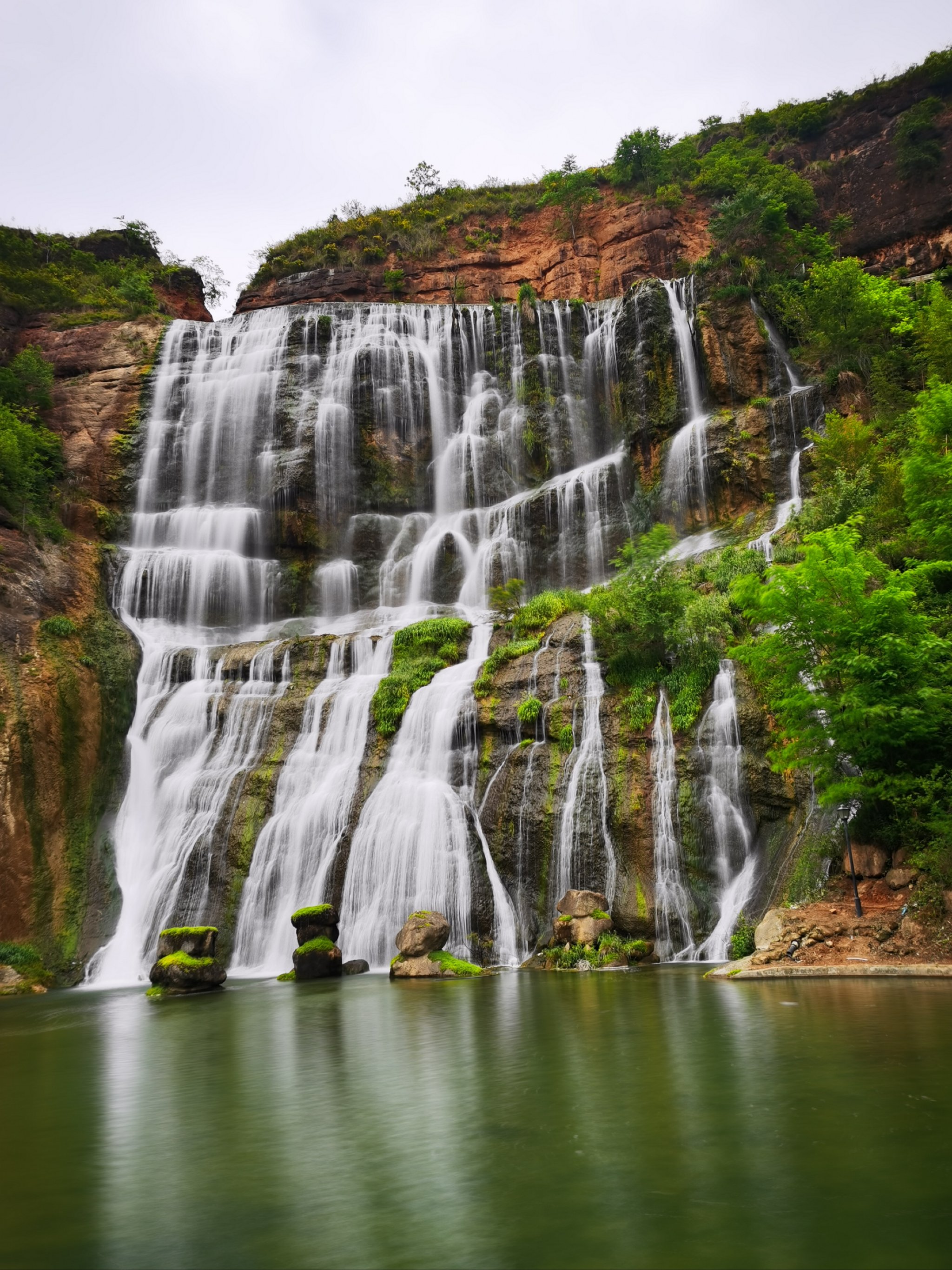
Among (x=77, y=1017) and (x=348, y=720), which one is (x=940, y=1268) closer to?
(x=77, y=1017)

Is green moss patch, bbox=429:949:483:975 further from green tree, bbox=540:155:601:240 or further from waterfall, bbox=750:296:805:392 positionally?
green tree, bbox=540:155:601:240

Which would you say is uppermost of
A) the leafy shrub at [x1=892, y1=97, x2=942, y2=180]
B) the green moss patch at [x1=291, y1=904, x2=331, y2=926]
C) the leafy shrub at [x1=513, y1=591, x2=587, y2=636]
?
the leafy shrub at [x1=892, y1=97, x2=942, y2=180]

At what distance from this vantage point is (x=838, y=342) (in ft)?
117

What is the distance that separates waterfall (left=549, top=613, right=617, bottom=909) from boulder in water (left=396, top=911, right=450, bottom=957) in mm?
2852

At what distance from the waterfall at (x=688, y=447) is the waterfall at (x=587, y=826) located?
1458 centimetres

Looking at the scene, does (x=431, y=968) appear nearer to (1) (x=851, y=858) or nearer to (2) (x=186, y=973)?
(2) (x=186, y=973)

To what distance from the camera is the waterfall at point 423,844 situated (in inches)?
878

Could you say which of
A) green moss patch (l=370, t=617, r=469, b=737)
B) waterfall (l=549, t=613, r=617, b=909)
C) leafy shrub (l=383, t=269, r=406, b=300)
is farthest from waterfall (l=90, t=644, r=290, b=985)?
leafy shrub (l=383, t=269, r=406, b=300)

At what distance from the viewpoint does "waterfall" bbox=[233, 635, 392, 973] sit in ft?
79.4

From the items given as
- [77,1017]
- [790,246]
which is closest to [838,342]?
[790,246]

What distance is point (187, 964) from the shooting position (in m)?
20.2

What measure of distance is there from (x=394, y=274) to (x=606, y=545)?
29905 millimetres

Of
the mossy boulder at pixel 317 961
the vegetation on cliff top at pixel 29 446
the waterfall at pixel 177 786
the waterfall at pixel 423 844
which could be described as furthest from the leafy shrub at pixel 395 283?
the mossy boulder at pixel 317 961

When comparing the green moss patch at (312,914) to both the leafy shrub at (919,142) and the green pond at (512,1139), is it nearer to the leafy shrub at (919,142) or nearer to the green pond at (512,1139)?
the green pond at (512,1139)
